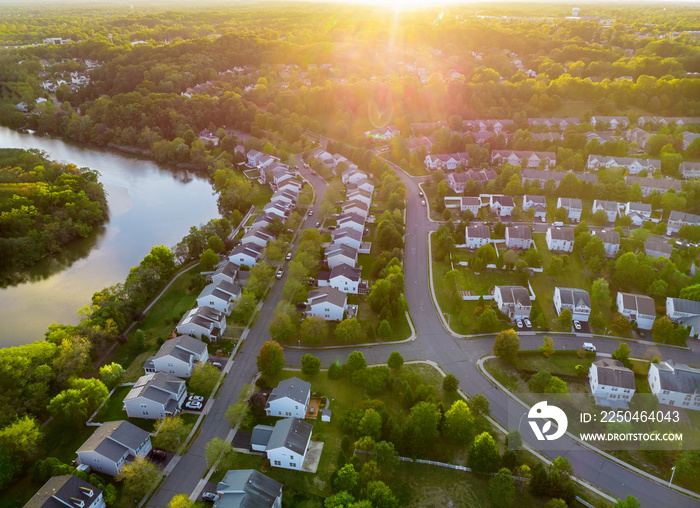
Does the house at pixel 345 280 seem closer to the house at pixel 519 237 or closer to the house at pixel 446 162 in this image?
the house at pixel 519 237

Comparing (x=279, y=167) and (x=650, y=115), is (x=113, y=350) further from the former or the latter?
(x=650, y=115)

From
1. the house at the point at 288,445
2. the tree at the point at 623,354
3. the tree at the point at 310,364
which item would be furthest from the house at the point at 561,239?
the house at the point at 288,445

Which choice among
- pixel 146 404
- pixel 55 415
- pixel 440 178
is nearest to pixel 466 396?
pixel 146 404

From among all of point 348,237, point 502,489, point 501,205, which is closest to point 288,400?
point 502,489

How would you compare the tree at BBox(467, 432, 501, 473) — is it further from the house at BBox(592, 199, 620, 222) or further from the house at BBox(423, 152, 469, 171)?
the house at BBox(423, 152, 469, 171)

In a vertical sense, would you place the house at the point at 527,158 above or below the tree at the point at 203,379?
above

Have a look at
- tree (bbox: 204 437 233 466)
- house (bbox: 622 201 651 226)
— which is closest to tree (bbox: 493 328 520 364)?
tree (bbox: 204 437 233 466)
